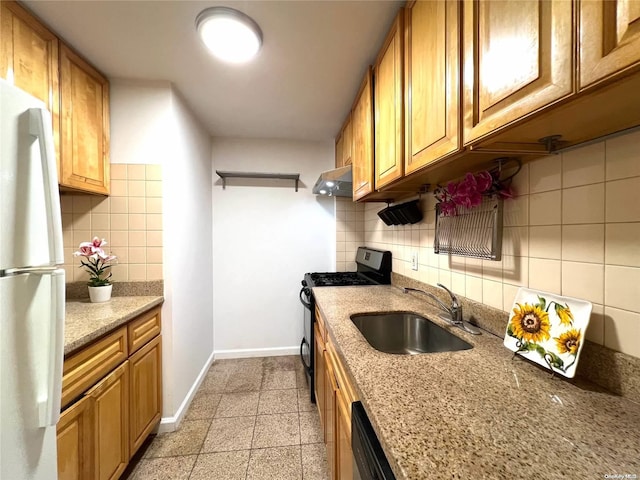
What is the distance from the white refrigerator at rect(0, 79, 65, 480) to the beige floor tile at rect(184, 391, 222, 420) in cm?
124

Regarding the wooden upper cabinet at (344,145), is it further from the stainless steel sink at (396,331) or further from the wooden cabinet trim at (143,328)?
the wooden cabinet trim at (143,328)

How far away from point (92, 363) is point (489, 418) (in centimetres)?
153

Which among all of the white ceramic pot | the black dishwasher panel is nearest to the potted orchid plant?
the white ceramic pot

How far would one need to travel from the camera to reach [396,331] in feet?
4.50

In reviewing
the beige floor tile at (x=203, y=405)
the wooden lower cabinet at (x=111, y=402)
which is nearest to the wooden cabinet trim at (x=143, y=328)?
the wooden lower cabinet at (x=111, y=402)

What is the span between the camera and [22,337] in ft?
2.16

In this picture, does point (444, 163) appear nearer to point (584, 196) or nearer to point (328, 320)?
point (584, 196)

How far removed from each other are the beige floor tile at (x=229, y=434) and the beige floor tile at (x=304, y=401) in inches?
14.3

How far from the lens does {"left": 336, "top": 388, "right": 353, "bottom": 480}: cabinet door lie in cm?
87

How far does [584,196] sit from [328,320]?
1.04 m

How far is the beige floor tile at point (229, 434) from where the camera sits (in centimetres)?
155

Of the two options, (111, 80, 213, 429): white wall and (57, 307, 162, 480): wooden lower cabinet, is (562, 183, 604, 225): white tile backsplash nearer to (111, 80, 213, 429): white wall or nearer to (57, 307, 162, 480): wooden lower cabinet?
(57, 307, 162, 480): wooden lower cabinet

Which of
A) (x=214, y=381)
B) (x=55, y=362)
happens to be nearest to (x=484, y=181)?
(x=55, y=362)

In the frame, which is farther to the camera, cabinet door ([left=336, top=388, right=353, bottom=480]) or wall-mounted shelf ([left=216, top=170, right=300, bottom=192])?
wall-mounted shelf ([left=216, top=170, right=300, bottom=192])
